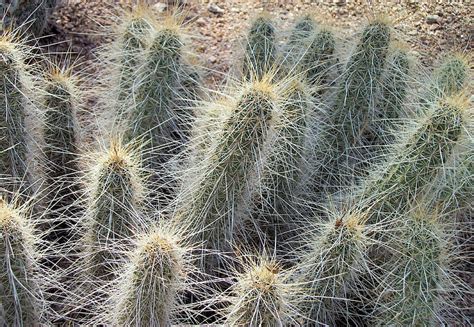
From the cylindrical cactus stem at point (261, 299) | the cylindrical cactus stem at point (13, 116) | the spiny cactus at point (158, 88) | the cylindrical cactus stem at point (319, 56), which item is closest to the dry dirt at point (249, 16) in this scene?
the cylindrical cactus stem at point (319, 56)

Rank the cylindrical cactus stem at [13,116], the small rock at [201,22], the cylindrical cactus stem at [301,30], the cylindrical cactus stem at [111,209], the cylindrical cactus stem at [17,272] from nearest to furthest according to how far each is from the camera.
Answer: the cylindrical cactus stem at [17,272] < the cylindrical cactus stem at [111,209] < the cylindrical cactus stem at [13,116] < the cylindrical cactus stem at [301,30] < the small rock at [201,22]

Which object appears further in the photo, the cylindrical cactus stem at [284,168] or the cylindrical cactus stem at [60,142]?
the cylindrical cactus stem at [60,142]

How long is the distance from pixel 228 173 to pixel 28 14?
2.15 meters

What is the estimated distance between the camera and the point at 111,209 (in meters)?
2.83

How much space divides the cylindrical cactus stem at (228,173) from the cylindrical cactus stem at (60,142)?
2.16 feet

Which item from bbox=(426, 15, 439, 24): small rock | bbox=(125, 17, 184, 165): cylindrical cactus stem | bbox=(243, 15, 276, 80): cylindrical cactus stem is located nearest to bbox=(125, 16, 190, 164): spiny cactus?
bbox=(125, 17, 184, 165): cylindrical cactus stem

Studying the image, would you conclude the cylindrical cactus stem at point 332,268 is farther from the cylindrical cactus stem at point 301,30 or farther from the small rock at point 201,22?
the small rock at point 201,22

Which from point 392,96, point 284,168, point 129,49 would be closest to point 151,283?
point 284,168

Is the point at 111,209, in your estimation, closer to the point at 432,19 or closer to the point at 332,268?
the point at 332,268

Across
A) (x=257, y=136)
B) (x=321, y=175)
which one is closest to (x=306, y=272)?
(x=257, y=136)

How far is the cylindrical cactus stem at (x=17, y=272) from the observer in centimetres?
256

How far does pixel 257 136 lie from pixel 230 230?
490 mm

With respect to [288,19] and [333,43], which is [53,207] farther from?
[288,19]

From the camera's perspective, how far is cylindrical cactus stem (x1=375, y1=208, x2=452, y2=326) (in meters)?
2.70
